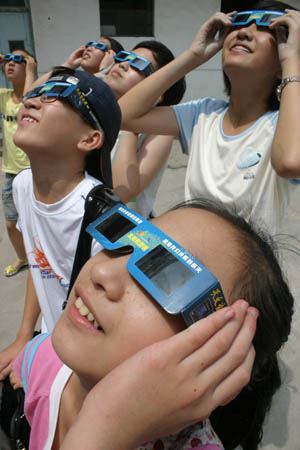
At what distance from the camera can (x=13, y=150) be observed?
3.59 m

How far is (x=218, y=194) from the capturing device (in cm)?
157

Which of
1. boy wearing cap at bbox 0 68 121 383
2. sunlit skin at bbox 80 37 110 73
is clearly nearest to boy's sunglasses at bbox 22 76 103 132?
boy wearing cap at bbox 0 68 121 383

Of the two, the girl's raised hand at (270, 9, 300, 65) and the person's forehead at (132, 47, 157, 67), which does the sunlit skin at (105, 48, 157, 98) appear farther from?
the girl's raised hand at (270, 9, 300, 65)

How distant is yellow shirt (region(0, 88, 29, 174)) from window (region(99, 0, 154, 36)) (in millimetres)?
5867

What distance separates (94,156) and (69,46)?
8.11 metres

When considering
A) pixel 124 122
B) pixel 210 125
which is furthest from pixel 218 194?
pixel 124 122

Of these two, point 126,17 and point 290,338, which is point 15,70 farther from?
point 126,17

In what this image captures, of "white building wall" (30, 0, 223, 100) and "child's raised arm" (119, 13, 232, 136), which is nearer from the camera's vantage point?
"child's raised arm" (119, 13, 232, 136)

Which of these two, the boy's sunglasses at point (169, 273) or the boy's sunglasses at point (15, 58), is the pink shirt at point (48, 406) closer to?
the boy's sunglasses at point (169, 273)

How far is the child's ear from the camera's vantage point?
1470mm

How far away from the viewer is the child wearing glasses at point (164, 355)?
2.17 ft

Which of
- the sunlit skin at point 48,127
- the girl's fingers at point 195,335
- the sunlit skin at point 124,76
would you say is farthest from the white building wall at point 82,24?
the girl's fingers at point 195,335

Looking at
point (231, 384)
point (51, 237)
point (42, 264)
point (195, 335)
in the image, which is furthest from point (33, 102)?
point (231, 384)

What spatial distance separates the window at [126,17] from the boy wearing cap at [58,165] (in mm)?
8282
